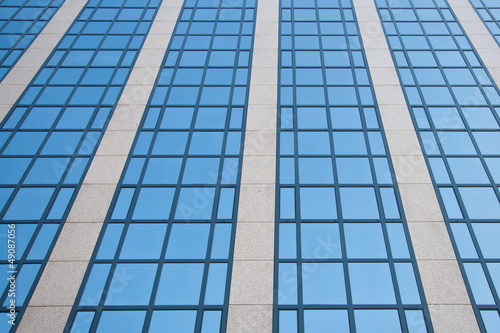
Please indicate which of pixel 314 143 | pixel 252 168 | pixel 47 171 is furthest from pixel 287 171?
pixel 47 171

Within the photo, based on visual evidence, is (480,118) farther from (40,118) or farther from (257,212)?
(40,118)

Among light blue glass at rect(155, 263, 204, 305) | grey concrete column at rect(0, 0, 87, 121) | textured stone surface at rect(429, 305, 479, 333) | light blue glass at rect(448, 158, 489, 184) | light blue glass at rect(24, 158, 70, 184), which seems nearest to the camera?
textured stone surface at rect(429, 305, 479, 333)

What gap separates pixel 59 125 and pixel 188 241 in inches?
342

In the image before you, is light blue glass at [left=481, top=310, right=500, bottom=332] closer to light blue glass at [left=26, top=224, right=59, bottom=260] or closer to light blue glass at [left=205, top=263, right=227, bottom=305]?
light blue glass at [left=205, top=263, right=227, bottom=305]

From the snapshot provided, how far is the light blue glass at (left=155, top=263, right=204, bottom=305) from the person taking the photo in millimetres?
13156

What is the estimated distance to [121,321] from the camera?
12.7m

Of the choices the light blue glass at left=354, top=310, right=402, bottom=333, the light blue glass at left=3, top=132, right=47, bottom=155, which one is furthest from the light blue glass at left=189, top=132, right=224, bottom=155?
the light blue glass at left=354, top=310, right=402, bottom=333

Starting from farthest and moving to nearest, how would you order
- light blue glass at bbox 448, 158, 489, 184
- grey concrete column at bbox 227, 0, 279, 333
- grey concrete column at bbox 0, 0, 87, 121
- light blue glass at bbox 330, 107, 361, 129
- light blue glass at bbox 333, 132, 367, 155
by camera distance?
grey concrete column at bbox 0, 0, 87, 121 → light blue glass at bbox 330, 107, 361, 129 → light blue glass at bbox 333, 132, 367, 155 → light blue glass at bbox 448, 158, 489, 184 → grey concrete column at bbox 227, 0, 279, 333

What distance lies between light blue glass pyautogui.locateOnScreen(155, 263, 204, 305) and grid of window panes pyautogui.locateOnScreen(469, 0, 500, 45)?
20062 millimetres

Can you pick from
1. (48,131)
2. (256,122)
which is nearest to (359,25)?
(256,122)

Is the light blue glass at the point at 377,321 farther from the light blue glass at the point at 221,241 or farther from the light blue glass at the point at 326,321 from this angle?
the light blue glass at the point at 221,241

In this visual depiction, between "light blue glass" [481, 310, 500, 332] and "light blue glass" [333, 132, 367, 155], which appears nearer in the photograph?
"light blue glass" [481, 310, 500, 332]

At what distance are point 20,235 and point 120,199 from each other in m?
3.63

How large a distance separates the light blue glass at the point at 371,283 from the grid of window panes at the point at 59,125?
34.6 feet
